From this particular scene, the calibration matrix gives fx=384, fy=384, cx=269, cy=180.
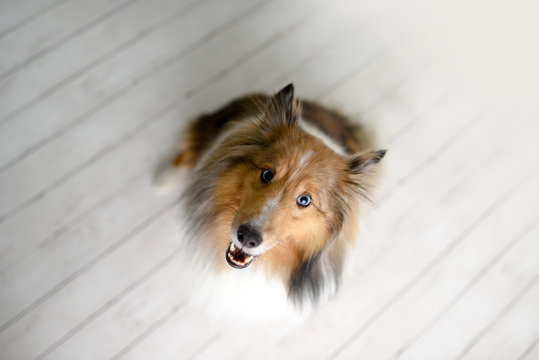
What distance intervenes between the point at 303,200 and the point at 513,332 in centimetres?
181

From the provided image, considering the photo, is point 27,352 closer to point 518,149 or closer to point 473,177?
point 473,177

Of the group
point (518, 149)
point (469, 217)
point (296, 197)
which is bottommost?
point (296, 197)

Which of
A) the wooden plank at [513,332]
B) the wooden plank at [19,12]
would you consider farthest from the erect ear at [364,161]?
the wooden plank at [19,12]

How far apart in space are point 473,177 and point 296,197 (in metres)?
1.64

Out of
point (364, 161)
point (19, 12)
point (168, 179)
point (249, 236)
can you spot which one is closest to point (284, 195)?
point (249, 236)

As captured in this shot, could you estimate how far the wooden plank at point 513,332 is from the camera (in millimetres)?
2314

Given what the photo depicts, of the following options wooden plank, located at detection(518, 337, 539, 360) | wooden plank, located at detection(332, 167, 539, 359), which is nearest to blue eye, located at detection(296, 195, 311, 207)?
wooden plank, located at detection(332, 167, 539, 359)

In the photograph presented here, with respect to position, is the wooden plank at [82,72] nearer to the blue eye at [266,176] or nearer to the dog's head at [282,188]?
the dog's head at [282,188]

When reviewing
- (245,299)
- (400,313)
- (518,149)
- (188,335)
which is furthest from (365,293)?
(518,149)

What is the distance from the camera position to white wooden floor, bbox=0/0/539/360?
7.10 feet

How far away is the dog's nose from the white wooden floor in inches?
38.5

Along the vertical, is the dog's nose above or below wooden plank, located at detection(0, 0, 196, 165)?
above

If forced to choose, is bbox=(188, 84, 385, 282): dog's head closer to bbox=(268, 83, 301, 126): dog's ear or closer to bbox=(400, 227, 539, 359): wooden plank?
bbox=(268, 83, 301, 126): dog's ear

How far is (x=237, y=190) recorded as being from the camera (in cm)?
156
